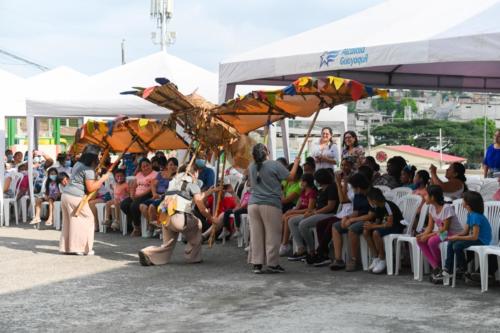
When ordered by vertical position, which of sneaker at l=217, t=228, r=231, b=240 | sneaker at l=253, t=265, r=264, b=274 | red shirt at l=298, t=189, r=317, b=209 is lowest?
sneaker at l=253, t=265, r=264, b=274

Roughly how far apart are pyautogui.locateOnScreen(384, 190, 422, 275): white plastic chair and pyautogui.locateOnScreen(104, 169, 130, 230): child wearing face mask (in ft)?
19.6

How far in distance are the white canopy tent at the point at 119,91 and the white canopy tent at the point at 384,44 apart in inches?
125

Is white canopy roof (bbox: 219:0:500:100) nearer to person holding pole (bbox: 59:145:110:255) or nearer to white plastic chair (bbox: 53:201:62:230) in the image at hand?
person holding pole (bbox: 59:145:110:255)

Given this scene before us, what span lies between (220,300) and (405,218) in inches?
124

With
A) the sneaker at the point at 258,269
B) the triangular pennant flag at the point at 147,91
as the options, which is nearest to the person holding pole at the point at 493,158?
the sneaker at the point at 258,269

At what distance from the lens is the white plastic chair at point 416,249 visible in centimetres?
882

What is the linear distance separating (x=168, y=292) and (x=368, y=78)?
23.7ft

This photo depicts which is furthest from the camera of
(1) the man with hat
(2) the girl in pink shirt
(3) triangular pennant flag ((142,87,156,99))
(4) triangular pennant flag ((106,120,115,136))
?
(2) the girl in pink shirt

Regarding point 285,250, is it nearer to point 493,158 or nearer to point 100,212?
point 493,158

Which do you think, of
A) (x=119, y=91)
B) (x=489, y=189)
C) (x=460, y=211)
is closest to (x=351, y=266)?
(x=460, y=211)

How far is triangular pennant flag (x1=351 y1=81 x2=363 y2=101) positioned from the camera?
917 cm

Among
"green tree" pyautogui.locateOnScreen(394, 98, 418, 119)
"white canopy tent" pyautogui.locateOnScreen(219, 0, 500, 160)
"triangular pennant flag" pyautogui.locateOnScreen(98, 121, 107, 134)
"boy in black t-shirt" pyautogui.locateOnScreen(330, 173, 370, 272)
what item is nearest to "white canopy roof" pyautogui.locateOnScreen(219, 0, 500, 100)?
"white canopy tent" pyautogui.locateOnScreen(219, 0, 500, 160)

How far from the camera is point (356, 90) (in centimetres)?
927

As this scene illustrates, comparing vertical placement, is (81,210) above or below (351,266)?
above
